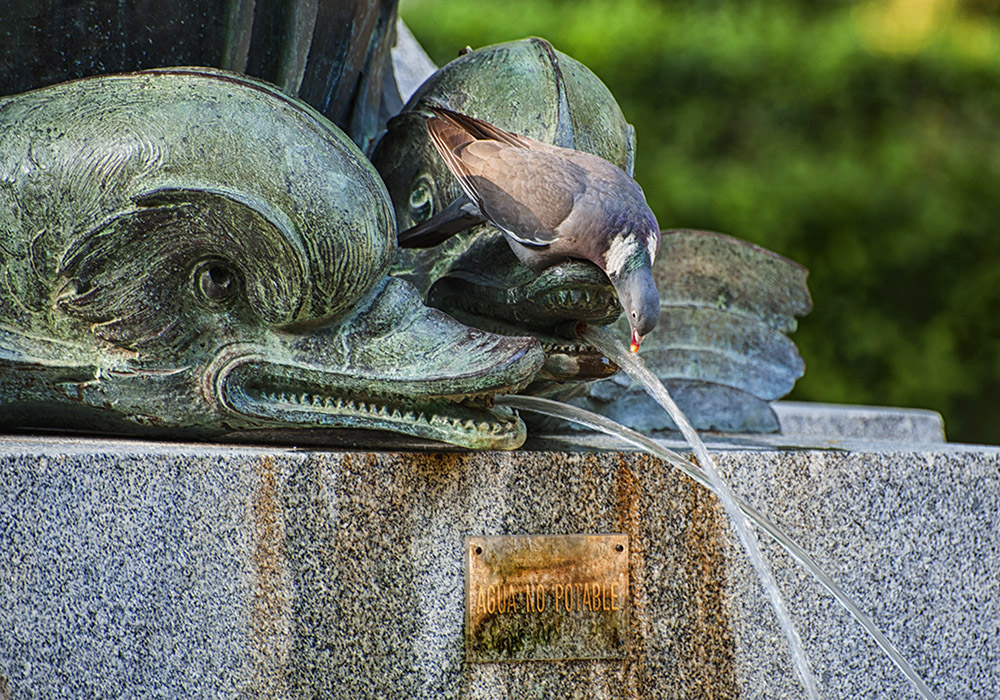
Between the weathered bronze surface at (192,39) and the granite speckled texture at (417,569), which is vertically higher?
the weathered bronze surface at (192,39)

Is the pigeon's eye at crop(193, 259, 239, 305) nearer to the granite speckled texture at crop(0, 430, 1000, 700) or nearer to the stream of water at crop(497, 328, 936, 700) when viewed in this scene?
the granite speckled texture at crop(0, 430, 1000, 700)

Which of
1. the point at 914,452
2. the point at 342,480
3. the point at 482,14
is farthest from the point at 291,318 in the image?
the point at 482,14

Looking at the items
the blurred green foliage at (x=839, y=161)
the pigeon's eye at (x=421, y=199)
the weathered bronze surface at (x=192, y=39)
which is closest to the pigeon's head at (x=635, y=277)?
the pigeon's eye at (x=421, y=199)

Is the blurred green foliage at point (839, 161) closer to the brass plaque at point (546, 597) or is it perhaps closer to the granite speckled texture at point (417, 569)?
the granite speckled texture at point (417, 569)

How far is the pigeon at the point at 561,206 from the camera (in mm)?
2336

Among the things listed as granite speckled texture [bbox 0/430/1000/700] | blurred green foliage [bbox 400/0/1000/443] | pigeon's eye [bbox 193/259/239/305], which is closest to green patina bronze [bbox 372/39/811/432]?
granite speckled texture [bbox 0/430/1000/700]

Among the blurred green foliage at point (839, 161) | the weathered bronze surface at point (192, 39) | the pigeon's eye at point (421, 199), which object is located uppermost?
the blurred green foliage at point (839, 161)

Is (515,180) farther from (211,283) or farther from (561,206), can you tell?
(211,283)

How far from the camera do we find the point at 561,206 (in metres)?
2.38

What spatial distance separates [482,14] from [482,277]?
225 inches

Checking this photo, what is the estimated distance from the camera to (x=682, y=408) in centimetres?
352

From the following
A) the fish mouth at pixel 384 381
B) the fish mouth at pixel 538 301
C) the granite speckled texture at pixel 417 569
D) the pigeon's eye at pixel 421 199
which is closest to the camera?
the granite speckled texture at pixel 417 569

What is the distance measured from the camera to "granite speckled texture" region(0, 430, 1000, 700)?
2135 mm

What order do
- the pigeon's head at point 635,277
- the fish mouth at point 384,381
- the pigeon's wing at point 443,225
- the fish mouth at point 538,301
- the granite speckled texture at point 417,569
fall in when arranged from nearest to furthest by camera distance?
the granite speckled texture at point 417,569, the pigeon's head at point 635,277, the fish mouth at point 384,381, the fish mouth at point 538,301, the pigeon's wing at point 443,225
